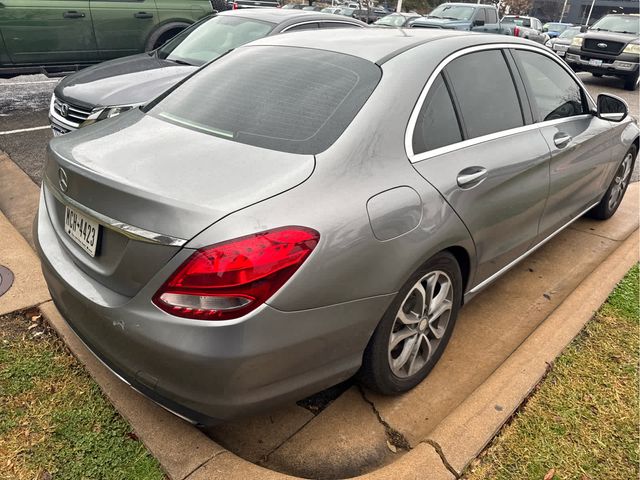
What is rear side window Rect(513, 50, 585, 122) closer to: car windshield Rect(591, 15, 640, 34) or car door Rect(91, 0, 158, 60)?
car door Rect(91, 0, 158, 60)

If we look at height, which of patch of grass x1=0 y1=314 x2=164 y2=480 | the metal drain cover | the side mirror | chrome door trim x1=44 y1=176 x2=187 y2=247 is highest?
chrome door trim x1=44 y1=176 x2=187 y2=247

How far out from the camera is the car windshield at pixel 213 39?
18.1ft

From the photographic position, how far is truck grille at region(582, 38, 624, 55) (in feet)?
40.3

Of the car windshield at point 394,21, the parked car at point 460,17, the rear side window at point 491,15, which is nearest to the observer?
the parked car at point 460,17

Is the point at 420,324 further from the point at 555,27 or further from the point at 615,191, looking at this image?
the point at 555,27

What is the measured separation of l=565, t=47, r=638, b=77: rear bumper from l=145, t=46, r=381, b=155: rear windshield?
12.3 m

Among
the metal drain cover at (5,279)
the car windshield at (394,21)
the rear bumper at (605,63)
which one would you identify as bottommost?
the car windshield at (394,21)

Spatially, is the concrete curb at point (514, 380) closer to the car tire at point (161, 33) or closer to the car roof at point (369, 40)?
the car roof at point (369, 40)

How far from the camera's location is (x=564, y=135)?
328 centimetres

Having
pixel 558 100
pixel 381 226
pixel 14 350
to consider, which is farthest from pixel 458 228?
pixel 14 350

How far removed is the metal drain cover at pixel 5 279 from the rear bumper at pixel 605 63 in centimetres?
1348

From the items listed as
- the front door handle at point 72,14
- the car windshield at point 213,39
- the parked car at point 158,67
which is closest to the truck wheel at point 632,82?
the parked car at point 158,67

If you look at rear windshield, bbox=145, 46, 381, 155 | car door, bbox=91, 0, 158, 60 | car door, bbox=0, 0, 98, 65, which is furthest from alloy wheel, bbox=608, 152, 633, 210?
car door, bbox=0, 0, 98, 65

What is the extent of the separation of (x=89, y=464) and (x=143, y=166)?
1170 mm
